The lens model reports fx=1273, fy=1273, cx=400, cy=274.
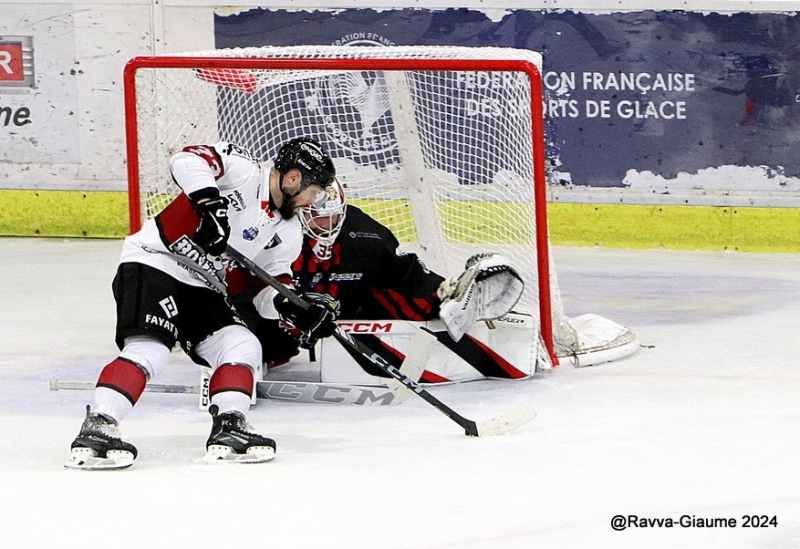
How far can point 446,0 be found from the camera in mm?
6184

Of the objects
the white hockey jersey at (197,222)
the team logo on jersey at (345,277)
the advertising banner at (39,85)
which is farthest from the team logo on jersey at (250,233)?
the advertising banner at (39,85)

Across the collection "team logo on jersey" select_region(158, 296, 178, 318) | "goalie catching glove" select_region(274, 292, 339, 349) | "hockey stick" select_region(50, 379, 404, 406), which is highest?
"team logo on jersey" select_region(158, 296, 178, 318)

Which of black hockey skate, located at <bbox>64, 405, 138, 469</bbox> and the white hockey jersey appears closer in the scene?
black hockey skate, located at <bbox>64, 405, 138, 469</bbox>

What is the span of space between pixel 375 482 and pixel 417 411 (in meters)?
0.75

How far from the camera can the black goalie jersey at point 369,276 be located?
396 centimetres

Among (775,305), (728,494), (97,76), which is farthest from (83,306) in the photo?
(728,494)

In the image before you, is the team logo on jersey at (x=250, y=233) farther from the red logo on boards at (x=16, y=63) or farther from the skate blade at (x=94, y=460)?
the red logo on boards at (x=16, y=63)

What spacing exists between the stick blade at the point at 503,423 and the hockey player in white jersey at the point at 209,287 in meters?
0.45

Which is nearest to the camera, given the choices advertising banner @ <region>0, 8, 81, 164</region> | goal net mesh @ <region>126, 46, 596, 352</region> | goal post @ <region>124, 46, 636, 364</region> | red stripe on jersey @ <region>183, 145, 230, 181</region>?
red stripe on jersey @ <region>183, 145, 230, 181</region>

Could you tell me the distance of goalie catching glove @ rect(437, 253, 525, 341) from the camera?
3.79 m

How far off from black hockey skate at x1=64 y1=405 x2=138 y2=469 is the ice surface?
3cm

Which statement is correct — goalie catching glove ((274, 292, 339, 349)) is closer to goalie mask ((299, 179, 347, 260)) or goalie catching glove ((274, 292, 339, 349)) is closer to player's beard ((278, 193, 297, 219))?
player's beard ((278, 193, 297, 219))

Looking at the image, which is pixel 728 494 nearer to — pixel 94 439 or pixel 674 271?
pixel 94 439

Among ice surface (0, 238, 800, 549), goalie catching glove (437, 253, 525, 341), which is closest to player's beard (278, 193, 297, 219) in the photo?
ice surface (0, 238, 800, 549)
